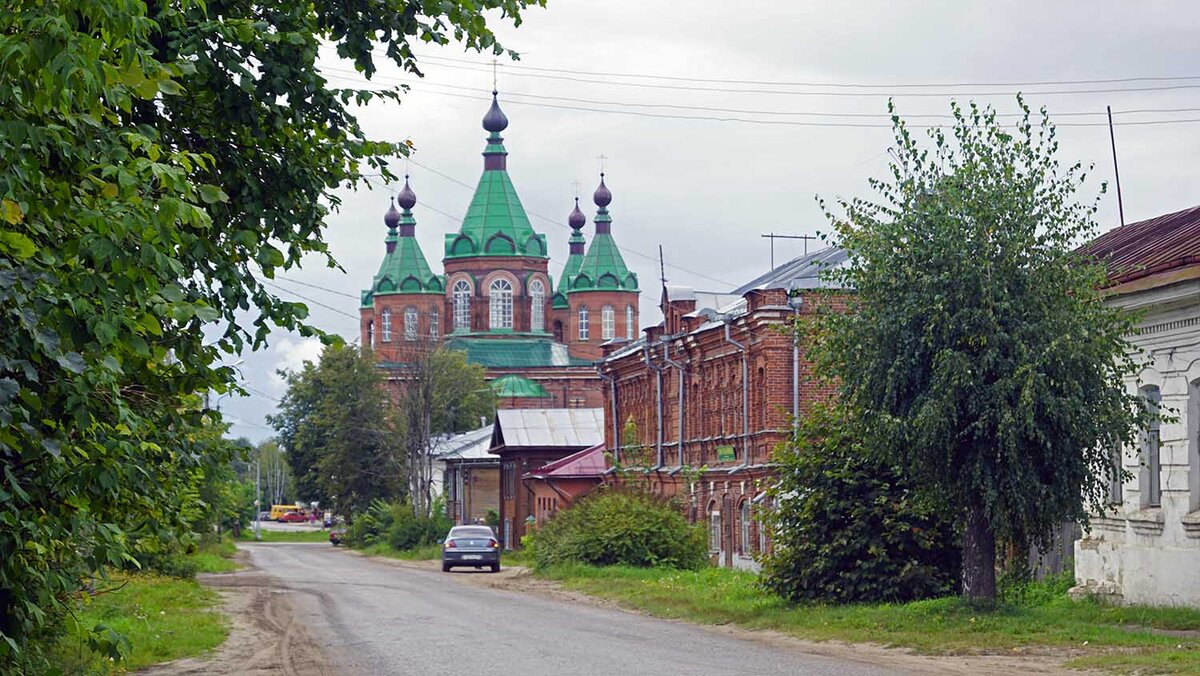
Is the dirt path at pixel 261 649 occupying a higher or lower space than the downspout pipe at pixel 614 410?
lower

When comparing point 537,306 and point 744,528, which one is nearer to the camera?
point 744,528

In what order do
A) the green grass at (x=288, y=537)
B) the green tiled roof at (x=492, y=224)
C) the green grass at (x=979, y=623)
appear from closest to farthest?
1. the green grass at (x=979, y=623)
2. the green grass at (x=288, y=537)
3. the green tiled roof at (x=492, y=224)

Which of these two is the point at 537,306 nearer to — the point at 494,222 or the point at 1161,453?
the point at 494,222

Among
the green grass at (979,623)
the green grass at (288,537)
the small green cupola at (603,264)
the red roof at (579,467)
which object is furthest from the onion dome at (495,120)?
the green grass at (979,623)

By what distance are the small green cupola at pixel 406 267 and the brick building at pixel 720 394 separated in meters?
61.2

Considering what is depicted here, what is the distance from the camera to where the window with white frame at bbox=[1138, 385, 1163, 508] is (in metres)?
21.2

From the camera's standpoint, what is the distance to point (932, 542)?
23156 mm

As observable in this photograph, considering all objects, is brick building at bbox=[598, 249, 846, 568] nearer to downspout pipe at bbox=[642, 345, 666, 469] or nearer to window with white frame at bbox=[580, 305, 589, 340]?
downspout pipe at bbox=[642, 345, 666, 469]

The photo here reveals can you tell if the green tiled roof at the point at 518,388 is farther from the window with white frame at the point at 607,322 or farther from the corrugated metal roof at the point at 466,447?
the corrugated metal roof at the point at 466,447

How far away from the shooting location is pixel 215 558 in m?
54.1

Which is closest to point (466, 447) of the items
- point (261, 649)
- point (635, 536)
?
point (635, 536)

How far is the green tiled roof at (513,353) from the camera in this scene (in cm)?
10994

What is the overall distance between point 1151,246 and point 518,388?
83115 millimetres

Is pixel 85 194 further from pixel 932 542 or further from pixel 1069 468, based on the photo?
pixel 932 542
